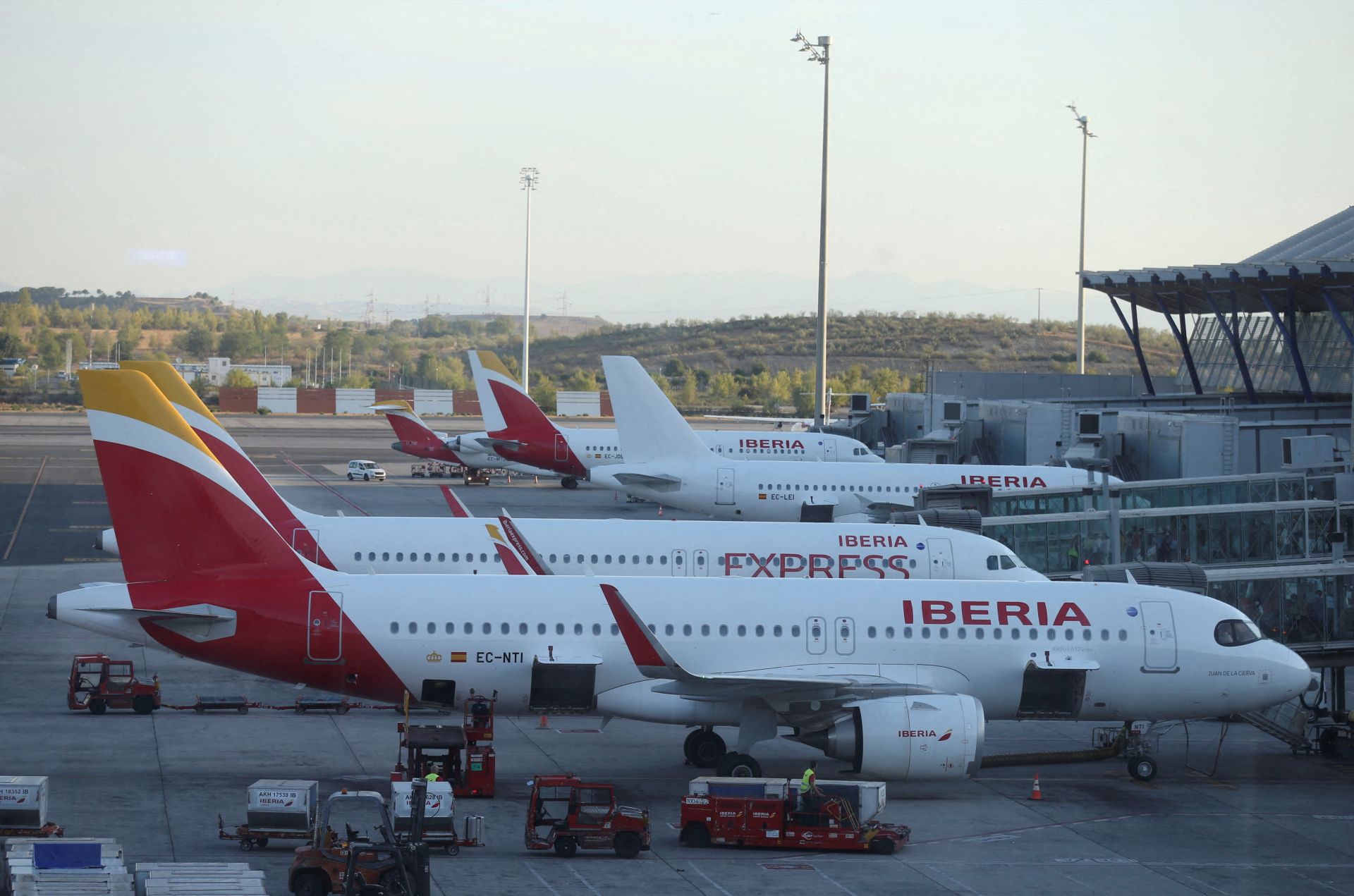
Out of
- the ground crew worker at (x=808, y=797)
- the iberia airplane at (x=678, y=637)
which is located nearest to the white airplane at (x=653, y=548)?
the iberia airplane at (x=678, y=637)

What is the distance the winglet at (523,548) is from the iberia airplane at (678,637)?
19.0ft

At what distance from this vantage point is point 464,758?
25.6m

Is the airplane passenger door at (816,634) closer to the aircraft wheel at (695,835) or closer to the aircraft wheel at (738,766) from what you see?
the aircraft wheel at (738,766)

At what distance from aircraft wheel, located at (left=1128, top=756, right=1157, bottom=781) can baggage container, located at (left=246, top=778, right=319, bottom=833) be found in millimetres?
15581

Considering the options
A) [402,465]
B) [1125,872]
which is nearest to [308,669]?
[1125,872]

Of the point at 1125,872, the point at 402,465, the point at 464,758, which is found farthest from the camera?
the point at 402,465

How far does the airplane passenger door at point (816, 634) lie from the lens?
25.3 meters

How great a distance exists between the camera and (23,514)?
202ft

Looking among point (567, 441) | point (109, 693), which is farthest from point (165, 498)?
point (567, 441)

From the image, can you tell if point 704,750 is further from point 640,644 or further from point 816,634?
point 640,644

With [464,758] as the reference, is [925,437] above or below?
above

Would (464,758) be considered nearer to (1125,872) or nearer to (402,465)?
(1125,872)

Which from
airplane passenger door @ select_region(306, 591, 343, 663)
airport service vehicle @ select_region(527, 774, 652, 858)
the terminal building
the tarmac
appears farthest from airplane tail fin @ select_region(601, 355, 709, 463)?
airport service vehicle @ select_region(527, 774, 652, 858)

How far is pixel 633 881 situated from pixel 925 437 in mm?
48493
